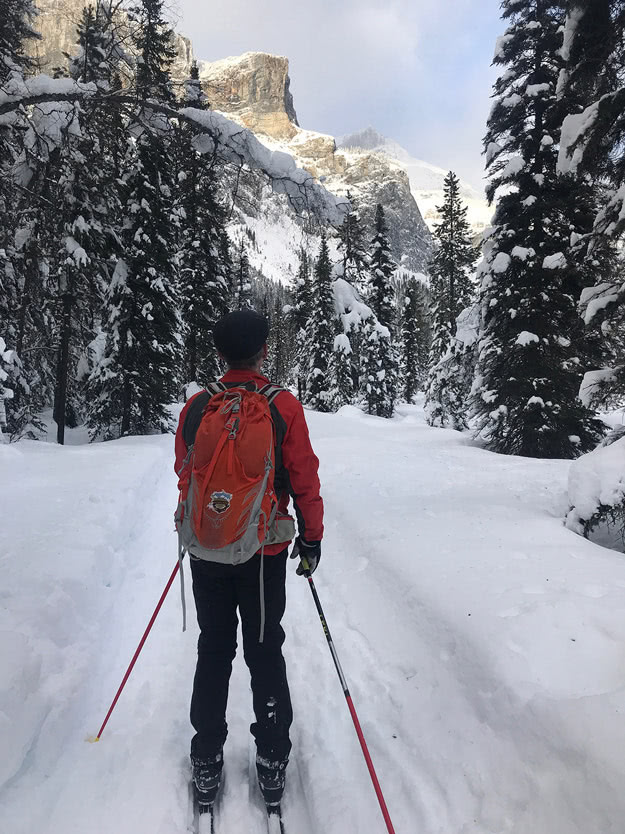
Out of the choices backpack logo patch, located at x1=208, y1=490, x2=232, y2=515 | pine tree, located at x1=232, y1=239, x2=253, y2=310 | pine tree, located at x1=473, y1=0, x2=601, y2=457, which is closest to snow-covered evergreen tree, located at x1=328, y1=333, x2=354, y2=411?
pine tree, located at x1=232, y1=239, x2=253, y2=310

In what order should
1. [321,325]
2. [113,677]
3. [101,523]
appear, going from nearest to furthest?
1. [113,677]
2. [101,523]
3. [321,325]

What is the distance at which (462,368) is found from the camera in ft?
46.6

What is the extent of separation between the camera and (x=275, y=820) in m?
2.43

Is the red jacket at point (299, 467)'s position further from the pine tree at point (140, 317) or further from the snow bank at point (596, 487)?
the pine tree at point (140, 317)

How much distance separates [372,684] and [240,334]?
2.87 meters

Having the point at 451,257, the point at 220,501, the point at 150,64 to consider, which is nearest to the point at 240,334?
the point at 220,501

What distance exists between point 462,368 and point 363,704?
12.4 meters

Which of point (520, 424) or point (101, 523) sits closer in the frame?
point (101, 523)

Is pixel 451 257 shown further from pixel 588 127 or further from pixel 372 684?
pixel 372 684

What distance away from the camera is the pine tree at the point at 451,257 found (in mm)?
25938

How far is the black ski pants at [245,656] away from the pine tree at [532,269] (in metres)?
10.3

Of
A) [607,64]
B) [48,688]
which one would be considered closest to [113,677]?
[48,688]

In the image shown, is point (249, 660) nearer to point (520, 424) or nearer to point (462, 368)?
point (520, 424)

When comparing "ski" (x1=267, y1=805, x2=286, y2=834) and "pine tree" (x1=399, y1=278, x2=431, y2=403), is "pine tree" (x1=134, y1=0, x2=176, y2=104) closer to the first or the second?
"ski" (x1=267, y1=805, x2=286, y2=834)
